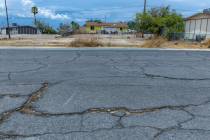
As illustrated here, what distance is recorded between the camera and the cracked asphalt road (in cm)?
449

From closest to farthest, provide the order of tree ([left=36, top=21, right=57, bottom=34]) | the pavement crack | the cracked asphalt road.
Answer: the cracked asphalt road → the pavement crack → tree ([left=36, top=21, right=57, bottom=34])

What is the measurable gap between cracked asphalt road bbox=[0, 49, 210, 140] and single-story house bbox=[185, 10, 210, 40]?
126ft

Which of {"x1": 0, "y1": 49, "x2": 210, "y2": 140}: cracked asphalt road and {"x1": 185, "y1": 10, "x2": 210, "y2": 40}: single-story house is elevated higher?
{"x1": 185, "y1": 10, "x2": 210, "y2": 40}: single-story house

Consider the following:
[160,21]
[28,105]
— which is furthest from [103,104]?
[160,21]

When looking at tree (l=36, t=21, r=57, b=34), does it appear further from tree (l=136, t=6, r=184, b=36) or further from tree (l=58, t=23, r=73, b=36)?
tree (l=136, t=6, r=184, b=36)

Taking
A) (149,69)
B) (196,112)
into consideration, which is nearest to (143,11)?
(149,69)

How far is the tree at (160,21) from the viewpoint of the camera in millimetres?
56531

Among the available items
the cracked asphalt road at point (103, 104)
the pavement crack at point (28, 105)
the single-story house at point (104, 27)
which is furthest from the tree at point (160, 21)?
the single-story house at point (104, 27)

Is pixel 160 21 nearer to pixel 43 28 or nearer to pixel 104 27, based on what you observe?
pixel 43 28

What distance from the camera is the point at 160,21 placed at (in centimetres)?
5619

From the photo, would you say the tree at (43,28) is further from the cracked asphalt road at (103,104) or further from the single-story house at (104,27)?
the cracked asphalt road at (103,104)

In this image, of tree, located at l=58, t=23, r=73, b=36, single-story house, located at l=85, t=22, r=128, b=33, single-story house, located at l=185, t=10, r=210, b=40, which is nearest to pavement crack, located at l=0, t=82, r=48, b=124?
single-story house, located at l=185, t=10, r=210, b=40

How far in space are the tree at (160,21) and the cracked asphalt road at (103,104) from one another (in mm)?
47763

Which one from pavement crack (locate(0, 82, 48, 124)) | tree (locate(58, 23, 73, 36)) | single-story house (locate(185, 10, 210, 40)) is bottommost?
tree (locate(58, 23, 73, 36))
